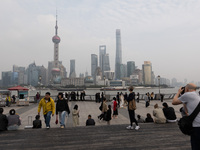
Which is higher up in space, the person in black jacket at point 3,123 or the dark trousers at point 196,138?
the dark trousers at point 196,138

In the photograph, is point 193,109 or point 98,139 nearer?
point 193,109

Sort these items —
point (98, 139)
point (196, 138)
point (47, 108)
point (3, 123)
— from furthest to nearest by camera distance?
point (47, 108) < point (3, 123) < point (98, 139) < point (196, 138)

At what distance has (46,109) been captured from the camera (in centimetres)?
646

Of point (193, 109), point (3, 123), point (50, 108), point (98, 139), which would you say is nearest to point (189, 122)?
point (193, 109)

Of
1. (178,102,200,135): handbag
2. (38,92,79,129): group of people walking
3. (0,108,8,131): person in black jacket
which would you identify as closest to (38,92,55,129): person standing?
(38,92,79,129): group of people walking

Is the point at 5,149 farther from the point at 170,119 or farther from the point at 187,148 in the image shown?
the point at 170,119

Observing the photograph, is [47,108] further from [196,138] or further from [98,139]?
[196,138]

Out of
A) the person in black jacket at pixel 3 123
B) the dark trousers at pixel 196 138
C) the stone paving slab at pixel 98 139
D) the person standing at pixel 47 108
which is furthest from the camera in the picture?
the person standing at pixel 47 108

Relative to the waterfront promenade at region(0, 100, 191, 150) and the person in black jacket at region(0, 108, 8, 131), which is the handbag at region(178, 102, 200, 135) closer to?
the waterfront promenade at region(0, 100, 191, 150)

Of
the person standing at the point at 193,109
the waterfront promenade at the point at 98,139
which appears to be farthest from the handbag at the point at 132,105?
the person standing at the point at 193,109

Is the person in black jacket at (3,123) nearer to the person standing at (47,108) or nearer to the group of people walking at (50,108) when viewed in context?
the group of people walking at (50,108)

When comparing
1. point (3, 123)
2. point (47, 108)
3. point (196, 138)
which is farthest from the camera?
point (47, 108)

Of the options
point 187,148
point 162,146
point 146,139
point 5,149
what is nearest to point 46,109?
point 5,149

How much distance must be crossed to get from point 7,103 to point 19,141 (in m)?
16.9
